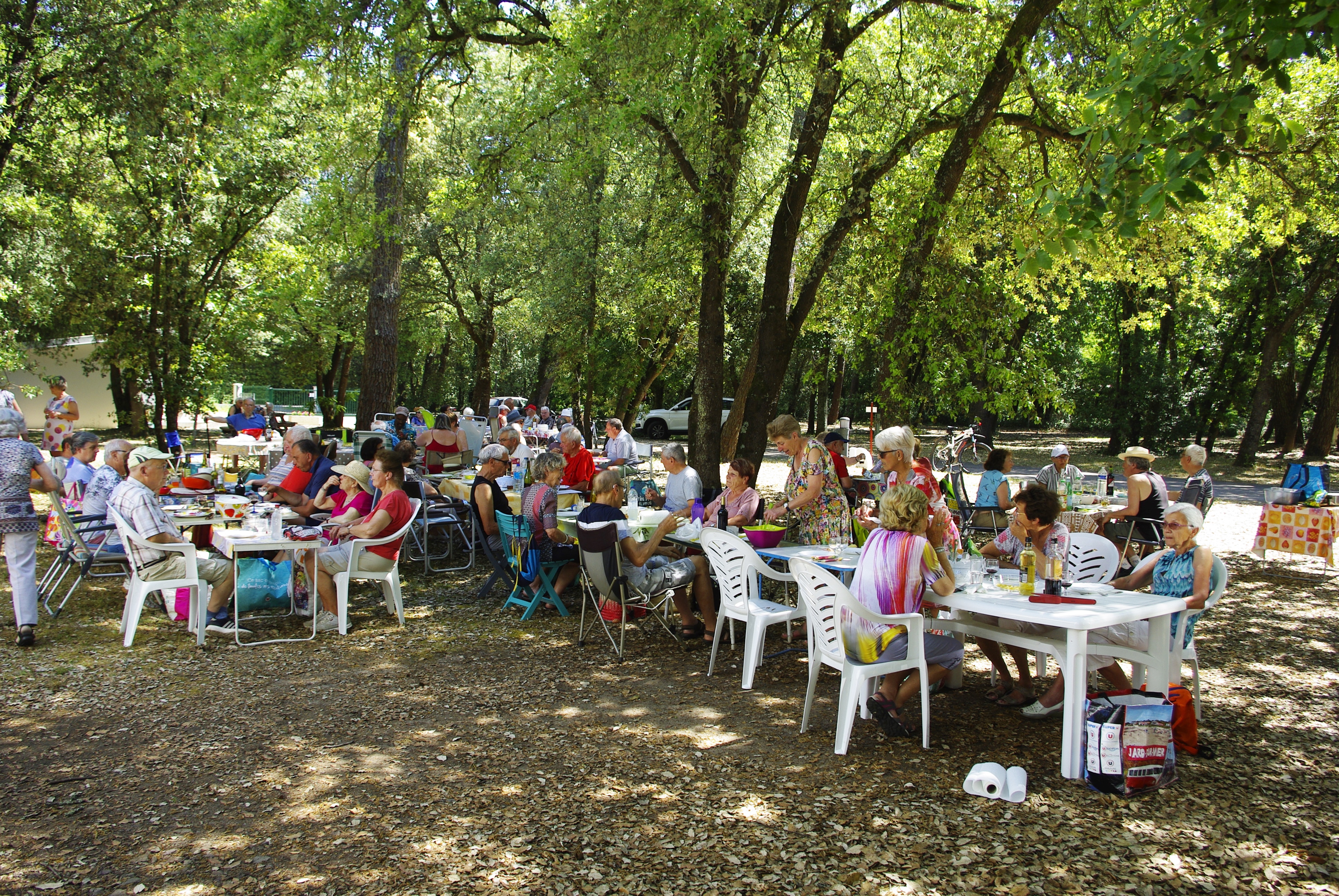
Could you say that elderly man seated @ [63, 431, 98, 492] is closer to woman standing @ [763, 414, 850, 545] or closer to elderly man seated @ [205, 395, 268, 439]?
woman standing @ [763, 414, 850, 545]

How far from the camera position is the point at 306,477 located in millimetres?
7676

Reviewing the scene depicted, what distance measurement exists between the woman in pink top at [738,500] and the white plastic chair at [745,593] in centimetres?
71

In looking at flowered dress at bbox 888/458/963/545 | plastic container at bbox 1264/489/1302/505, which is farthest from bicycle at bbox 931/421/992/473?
plastic container at bbox 1264/489/1302/505

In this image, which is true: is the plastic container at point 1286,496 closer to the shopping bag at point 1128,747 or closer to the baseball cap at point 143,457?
the shopping bag at point 1128,747

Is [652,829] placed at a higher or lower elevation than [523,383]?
lower

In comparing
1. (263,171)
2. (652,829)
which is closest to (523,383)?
(263,171)

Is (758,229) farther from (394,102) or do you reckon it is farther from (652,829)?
(652,829)

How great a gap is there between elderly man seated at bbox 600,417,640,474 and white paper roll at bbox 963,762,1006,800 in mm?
7892

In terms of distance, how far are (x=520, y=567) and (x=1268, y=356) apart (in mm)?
19825

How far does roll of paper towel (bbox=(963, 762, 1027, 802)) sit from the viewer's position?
145 inches

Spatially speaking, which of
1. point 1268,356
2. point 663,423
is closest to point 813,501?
point 1268,356

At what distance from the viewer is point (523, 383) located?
43281 millimetres

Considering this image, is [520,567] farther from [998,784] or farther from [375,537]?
[998,784]

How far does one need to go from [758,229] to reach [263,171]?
982 centimetres
